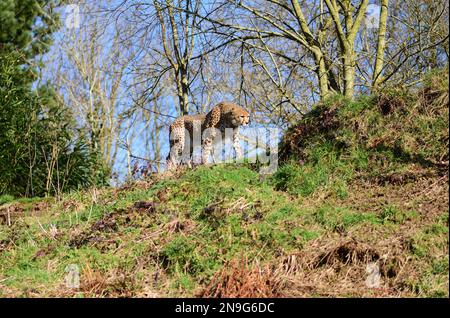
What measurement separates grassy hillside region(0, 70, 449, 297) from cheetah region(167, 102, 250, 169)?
51 centimetres

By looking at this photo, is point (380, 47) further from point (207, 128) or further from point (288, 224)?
point (288, 224)

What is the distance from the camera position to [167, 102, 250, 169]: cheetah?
8.46 meters

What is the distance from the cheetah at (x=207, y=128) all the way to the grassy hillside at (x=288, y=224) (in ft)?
1.67

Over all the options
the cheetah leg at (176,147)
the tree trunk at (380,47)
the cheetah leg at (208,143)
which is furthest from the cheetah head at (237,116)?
the tree trunk at (380,47)

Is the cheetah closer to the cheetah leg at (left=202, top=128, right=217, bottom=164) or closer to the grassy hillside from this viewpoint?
the cheetah leg at (left=202, top=128, right=217, bottom=164)

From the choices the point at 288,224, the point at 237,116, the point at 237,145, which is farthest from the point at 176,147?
the point at 288,224

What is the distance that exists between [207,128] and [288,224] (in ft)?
8.49

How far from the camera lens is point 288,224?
645cm

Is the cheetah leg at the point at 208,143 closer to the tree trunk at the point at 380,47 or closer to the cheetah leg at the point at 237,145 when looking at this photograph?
the cheetah leg at the point at 237,145

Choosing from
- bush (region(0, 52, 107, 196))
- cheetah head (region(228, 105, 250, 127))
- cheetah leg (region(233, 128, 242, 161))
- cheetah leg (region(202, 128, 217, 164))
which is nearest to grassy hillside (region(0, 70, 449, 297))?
cheetah leg (region(233, 128, 242, 161))

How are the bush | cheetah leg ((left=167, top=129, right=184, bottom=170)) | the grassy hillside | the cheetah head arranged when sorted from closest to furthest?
the grassy hillside → the cheetah head → cheetah leg ((left=167, top=129, right=184, bottom=170)) → the bush
